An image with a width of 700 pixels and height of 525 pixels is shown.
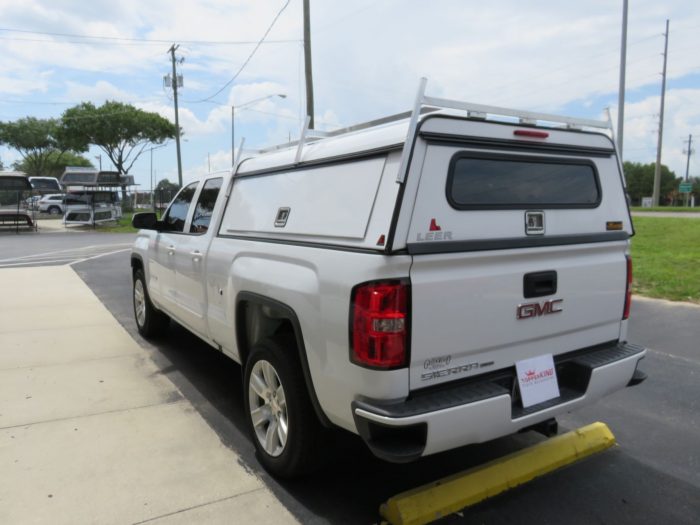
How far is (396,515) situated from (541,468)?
40.4 inches

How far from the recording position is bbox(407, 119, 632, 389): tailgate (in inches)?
101

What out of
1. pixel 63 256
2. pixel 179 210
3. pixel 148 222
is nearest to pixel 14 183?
pixel 63 256

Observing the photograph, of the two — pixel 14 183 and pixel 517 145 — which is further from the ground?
pixel 14 183

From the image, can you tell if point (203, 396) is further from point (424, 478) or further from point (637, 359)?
point (637, 359)

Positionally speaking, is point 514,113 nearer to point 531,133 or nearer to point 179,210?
point 531,133

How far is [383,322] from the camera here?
243cm

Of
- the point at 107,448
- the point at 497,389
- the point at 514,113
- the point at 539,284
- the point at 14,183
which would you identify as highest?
the point at 14,183

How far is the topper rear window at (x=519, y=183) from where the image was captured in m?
2.74

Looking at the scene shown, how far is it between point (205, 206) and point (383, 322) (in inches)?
107

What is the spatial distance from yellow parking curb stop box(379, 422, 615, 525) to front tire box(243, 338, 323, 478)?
0.55 meters

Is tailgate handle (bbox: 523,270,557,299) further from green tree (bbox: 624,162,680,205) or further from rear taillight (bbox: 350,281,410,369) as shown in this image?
green tree (bbox: 624,162,680,205)

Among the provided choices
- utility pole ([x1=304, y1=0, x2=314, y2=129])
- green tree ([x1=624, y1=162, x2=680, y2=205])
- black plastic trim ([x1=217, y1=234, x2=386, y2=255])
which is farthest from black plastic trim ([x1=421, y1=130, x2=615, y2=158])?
green tree ([x1=624, y1=162, x2=680, y2=205])

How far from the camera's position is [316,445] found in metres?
3.04

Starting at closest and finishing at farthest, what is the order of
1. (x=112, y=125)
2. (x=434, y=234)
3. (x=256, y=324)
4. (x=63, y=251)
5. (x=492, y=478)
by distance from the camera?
(x=434, y=234) → (x=492, y=478) → (x=256, y=324) → (x=63, y=251) → (x=112, y=125)
